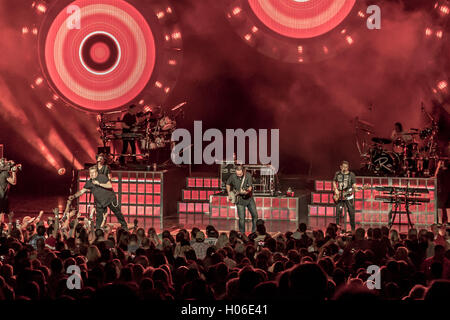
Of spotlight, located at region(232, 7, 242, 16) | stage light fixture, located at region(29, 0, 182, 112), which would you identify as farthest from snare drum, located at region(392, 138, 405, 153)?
stage light fixture, located at region(29, 0, 182, 112)

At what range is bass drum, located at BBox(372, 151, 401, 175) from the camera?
14.6m

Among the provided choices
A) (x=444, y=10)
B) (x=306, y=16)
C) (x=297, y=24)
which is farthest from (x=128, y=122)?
(x=444, y=10)

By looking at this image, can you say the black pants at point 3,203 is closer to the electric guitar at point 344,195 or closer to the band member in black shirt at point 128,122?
the band member in black shirt at point 128,122

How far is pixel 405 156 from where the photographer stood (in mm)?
14828

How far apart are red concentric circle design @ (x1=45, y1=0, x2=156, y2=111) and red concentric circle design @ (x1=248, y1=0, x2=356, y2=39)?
9.65 ft

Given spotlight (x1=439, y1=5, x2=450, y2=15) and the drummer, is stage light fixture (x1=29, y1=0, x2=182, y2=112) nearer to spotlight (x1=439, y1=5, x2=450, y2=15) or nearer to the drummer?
the drummer

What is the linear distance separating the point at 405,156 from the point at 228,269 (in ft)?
31.2

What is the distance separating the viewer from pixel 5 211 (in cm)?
1414

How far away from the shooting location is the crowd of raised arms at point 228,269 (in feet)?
11.4

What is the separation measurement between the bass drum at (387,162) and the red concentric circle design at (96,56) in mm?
5237

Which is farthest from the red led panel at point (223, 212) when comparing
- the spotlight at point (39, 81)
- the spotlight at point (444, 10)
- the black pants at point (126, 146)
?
the spotlight at point (444, 10)

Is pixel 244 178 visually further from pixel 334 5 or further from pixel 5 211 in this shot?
pixel 5 211

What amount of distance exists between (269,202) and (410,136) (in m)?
3.27

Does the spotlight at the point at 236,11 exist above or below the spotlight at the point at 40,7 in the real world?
above
